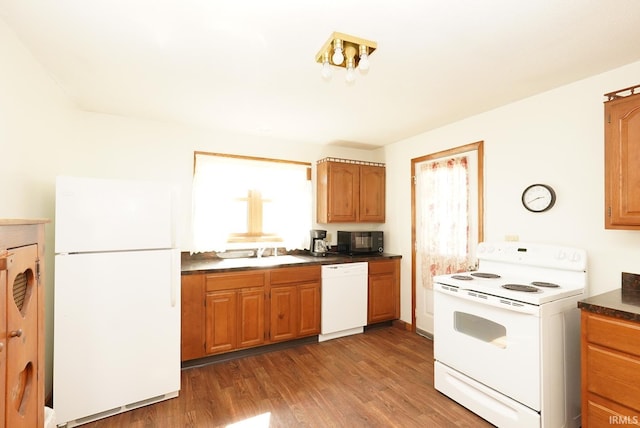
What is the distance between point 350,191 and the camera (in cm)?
371

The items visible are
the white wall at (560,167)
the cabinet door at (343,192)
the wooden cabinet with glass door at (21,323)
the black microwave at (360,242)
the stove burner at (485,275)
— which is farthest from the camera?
the black microwave at (360,242)

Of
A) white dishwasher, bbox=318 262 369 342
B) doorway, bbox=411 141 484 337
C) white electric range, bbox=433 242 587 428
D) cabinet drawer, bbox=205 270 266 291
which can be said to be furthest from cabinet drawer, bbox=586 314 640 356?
cabinet drawer, bbox=205 270 266 291

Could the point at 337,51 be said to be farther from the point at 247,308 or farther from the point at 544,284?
the point at 247,308

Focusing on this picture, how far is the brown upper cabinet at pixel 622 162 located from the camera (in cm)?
163

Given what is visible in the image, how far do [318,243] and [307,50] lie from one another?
90.6 inches

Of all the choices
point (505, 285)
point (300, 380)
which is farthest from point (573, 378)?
point (300, 380)

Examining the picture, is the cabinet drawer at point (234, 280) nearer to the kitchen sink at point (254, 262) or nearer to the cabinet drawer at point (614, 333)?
the kitchen sink at point (254, 262)

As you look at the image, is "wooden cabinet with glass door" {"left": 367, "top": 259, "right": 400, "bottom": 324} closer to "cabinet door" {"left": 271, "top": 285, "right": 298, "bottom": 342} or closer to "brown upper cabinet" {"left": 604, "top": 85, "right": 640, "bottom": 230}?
"cabinet door" {"left": 271, "top": 285, "right": 298, "bottom": 342}

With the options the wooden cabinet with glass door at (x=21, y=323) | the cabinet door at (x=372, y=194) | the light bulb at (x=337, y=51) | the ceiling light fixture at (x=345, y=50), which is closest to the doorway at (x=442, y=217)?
the cabinet door at (x=372, y=194)

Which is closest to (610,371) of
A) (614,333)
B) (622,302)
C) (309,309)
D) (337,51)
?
(614,333)

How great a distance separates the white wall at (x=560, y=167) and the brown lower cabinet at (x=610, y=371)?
66cm

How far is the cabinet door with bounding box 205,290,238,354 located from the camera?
2.64 m

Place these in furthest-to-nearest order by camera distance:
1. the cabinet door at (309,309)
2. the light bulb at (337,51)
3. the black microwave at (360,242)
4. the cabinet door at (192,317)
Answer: the black microwave at (360,242) → the cabinet door at (309,309) → the cabinet door at (192,317) → the light bulb at (337,51)

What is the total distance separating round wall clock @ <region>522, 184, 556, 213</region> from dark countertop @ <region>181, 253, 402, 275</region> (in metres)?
1.58
